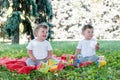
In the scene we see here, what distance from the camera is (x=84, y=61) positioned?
7.21 m

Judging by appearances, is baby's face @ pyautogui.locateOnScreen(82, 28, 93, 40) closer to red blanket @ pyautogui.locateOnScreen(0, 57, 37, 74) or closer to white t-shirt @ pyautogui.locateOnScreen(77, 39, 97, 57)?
white t-shirt @ pyautogui.locateOnScreen(77, 39, 97, 57)

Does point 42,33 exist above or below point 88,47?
above

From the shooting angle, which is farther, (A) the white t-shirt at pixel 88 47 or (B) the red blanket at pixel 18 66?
(A) the white t-shirt at pixel 88 47

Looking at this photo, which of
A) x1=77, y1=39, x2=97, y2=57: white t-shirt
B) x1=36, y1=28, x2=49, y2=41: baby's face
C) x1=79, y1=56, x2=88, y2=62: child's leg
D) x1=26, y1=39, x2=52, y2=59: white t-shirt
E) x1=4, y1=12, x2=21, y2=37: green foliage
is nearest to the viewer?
x1=36, y1=28, x2=49, y2=41: baby's face

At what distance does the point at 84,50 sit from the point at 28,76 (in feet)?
6.69

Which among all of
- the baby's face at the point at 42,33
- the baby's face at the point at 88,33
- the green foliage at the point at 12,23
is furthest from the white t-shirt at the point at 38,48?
the green foliage at the point at 12,23

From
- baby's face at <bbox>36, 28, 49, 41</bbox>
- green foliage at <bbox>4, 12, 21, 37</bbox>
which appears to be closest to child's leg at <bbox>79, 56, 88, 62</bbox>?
baby's face at <bbox>36, 28, 49, 41</bbox>

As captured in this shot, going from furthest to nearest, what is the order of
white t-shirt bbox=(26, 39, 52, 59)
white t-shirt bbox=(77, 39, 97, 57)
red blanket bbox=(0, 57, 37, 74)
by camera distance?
white t-shirt bbox=(77, 39, 97, 57)
white t-shirt bbox=(26, 39, 52, 59)
red blanket bbox=(0, 57, 37, 74)

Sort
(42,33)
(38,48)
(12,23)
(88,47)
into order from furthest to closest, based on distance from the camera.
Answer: (12,23)
(88,47)
(38,48)
(42,33)

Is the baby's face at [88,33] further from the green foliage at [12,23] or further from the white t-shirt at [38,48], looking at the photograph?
the green foliage at [12,23]

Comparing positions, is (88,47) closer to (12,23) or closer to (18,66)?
(18,66)

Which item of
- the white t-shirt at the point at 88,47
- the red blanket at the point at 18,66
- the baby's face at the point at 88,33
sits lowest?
the red blanket at the point at 18,66

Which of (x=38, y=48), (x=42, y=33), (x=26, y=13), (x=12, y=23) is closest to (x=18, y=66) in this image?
(x=38, y=48)

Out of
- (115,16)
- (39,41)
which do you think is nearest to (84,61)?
(39,41)
